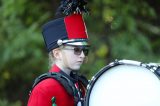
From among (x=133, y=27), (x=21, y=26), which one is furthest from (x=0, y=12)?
(x=133, y=27)

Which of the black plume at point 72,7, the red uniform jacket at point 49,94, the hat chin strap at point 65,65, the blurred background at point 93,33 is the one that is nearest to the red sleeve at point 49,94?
the red uniform jacket at point 49,94

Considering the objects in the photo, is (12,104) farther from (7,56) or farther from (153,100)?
(153,100)

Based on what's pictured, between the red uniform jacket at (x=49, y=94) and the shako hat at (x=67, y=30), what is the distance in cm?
34

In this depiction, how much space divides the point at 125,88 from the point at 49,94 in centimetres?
55

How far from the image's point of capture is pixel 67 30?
237 inches

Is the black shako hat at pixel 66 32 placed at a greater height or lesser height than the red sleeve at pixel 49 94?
greater

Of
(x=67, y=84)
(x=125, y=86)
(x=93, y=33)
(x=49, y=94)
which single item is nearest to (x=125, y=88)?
→ (x=125, y=86)

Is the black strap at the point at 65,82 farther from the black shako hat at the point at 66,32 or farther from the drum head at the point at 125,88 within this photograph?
the black shako hat at the point at 66,32

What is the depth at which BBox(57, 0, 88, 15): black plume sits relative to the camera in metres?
6.02

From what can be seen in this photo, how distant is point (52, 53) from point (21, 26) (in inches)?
164

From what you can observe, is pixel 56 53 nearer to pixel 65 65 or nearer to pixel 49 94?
pixel 65 65

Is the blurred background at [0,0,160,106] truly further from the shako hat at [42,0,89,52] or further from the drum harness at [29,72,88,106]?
the drum harness at [29,72,88,106]

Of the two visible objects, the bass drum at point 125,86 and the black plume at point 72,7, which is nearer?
the bass drum at point 125,86

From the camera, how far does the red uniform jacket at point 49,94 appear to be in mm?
5734
